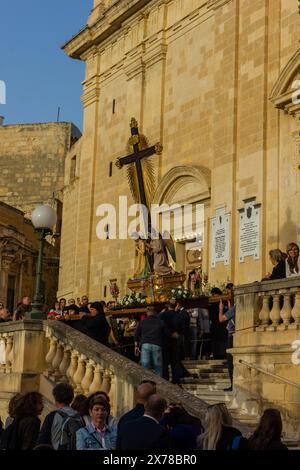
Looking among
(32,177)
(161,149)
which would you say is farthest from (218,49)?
(32,177)

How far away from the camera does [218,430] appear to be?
6.45 meters

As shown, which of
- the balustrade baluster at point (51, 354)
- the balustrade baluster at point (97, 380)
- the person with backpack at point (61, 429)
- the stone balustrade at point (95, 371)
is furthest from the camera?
the balustrade baluster at point (51, 354)

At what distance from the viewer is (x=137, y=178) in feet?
79.0

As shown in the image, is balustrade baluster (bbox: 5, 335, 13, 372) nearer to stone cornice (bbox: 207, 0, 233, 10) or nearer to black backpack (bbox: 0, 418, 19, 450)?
black backpack (bbox: 0, 418, 19, 450)

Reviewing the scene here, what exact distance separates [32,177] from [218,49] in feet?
80.3

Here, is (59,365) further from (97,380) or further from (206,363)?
Answer: (206,363)

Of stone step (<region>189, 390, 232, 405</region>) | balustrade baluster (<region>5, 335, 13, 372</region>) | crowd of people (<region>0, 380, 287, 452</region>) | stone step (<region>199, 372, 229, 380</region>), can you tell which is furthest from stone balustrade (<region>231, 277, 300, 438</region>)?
crowd of people (<region>0, 380, 287, 452</region>)

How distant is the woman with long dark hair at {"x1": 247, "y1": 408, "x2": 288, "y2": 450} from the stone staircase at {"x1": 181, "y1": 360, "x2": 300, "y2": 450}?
5330mm

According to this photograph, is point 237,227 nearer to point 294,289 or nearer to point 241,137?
point 241,137

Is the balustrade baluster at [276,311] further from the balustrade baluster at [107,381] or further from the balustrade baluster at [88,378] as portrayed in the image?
the balustrade baluster at [88,378]

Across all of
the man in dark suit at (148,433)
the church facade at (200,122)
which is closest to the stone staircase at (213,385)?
the church facade at (200,122)

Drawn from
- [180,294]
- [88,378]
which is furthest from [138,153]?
[88,378]

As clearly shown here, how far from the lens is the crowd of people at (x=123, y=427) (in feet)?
21.2

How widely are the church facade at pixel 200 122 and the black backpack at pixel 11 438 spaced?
37.6 ft
